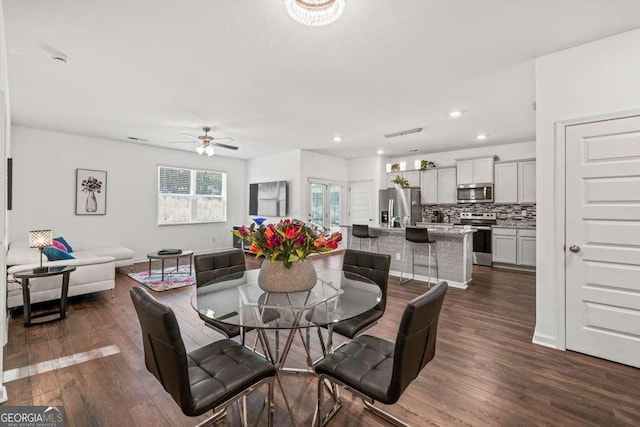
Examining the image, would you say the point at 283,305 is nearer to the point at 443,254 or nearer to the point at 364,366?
the point at 364,366

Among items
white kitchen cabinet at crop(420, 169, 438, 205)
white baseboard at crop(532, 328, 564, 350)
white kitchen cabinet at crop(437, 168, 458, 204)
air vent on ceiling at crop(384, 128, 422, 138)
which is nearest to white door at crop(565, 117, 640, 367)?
white baseboard at crop(532, 328, 564, 350)

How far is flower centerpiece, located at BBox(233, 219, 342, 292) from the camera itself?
1.80 m

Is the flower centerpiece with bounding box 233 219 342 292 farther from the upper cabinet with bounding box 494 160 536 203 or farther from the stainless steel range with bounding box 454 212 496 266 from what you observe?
the upper cabinet with bounding box 494 160 536 203

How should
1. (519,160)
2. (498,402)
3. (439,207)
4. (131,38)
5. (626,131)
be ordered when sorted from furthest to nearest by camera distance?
1. (439,207)
2. (519,160)
3. (131,38)
4. (626,131)
5. (498,402)

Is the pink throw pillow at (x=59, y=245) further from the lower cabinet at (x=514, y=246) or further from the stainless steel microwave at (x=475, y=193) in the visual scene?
the lower cabinet at (x=514, y=246)

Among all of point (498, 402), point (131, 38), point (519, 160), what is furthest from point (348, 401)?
point (519, 160)

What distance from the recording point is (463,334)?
2883 mm

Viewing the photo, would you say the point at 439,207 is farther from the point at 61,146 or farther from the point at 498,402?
the point at 61,146

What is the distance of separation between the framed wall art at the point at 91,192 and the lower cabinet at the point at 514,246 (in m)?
8.22

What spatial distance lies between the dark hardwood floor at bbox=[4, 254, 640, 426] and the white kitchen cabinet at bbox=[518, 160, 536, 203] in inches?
134

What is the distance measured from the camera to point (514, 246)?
569 cm

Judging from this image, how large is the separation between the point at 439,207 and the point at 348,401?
6.15 meters

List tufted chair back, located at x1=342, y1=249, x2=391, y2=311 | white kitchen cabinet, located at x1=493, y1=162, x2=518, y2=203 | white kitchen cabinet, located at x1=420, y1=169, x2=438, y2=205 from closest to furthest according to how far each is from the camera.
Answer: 1. tufted chair back, located at x1=342, y1=249, x2=391, y2=311
2. white kitchen cabinet, located at x1=493, y1=162, x2=518, y2=203
3. white kitchen cabinet, located at x1=420, y1=169, x2=438, y2=205

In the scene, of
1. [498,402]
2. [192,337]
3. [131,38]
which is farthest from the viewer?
[192,337]
